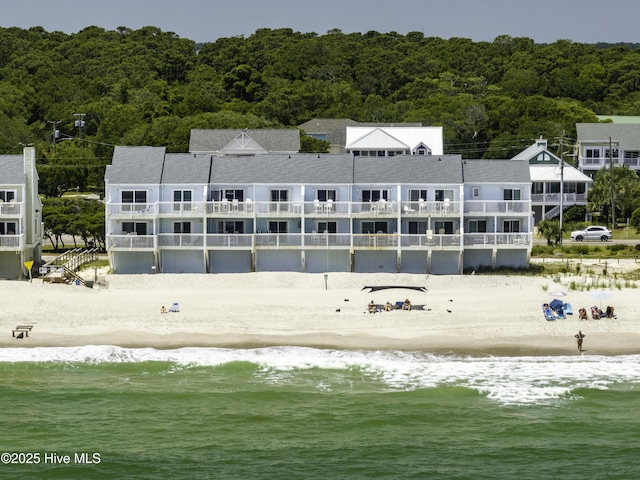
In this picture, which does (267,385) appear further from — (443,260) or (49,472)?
(443,260)

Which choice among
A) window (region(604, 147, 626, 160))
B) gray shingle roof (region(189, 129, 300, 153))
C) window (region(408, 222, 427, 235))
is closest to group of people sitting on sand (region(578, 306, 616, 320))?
window (region(408, 222, 427, 235))

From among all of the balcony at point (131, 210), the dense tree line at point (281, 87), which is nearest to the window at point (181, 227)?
the balcony at point (131, 210)

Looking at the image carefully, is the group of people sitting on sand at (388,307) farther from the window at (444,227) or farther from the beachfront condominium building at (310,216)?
the window at (444,227)

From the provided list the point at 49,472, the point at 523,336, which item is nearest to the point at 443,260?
the point at 523,336

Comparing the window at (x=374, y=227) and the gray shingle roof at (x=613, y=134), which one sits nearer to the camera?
the window at (x=374, y=227)

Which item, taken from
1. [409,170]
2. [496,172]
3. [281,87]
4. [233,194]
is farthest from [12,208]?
[281,87]

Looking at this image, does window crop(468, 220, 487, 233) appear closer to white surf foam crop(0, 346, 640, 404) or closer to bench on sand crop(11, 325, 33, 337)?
white surf foam crop(0, 346, 640, 404)
